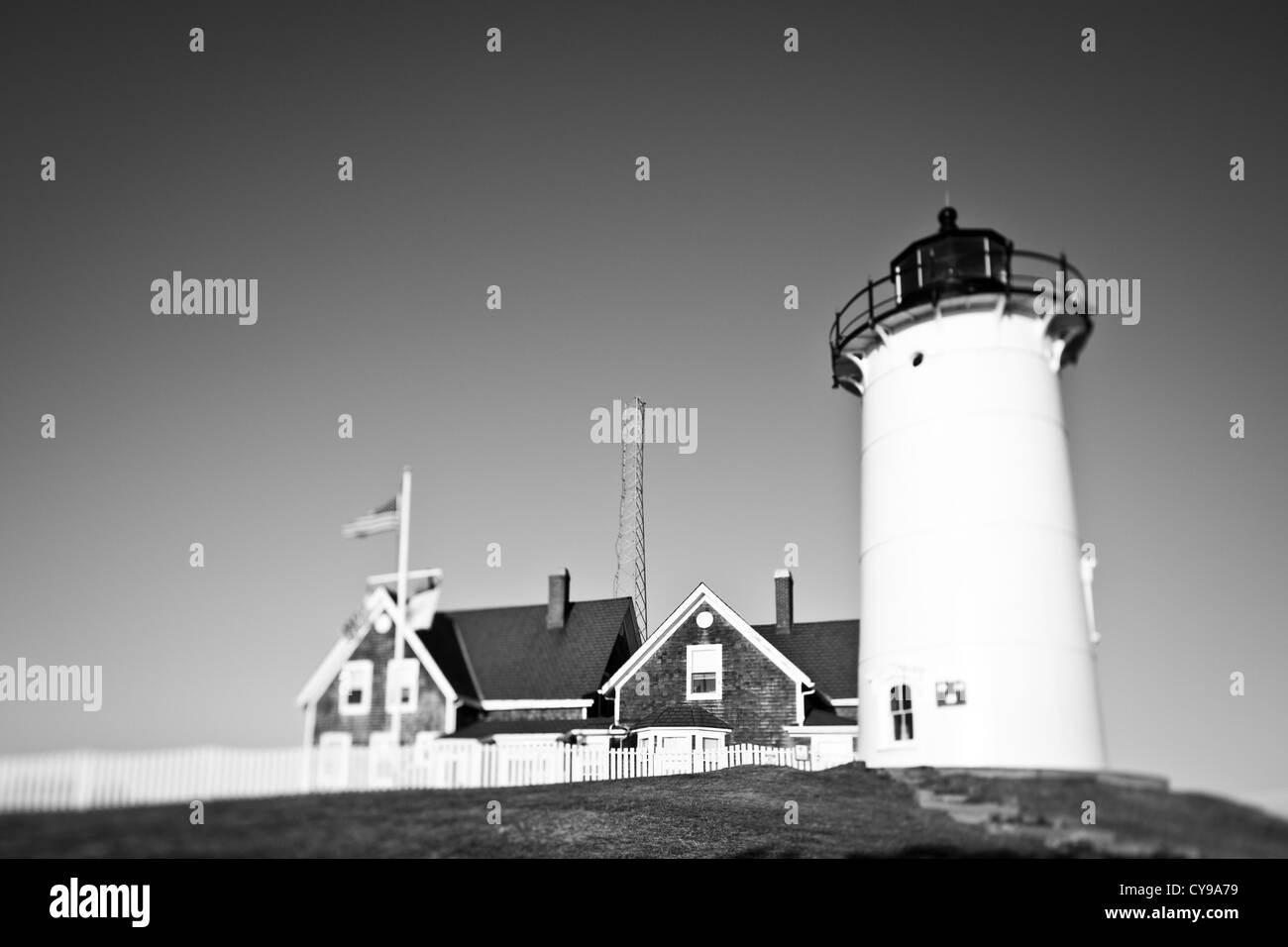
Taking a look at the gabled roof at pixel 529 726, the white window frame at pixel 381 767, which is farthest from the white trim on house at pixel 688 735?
the white window frame at pixel 381 767

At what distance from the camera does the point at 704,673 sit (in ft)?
109

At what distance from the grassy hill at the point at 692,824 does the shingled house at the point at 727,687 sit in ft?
25.3

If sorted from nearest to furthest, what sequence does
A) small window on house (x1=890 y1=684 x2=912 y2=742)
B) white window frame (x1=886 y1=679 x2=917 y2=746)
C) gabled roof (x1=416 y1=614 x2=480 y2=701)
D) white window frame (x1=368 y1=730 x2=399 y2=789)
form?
1. white window frame (x1=368 y1=730 x2=399 y2=789)
2. white window frame (x1=886 y1=679 x2=917 y2=746)
3. small window on house (x1=890 y1=684 x2=912 y2=742)
4. gabled roof (x1=416 y1=614 x2=480 y2=701)

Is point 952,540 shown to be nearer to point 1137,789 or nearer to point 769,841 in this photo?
point 1137,789

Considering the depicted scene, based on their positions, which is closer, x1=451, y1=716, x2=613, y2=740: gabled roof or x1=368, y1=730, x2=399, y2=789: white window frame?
x1=368, y1=730, x2=399, y2=789: white window frame

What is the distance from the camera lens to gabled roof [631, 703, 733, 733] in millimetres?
30969

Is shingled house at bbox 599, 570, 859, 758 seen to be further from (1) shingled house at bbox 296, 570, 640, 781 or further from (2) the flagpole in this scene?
(2) the flagpole

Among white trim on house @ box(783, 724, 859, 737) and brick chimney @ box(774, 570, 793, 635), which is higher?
brick chimney @ box(774, 570, 793, 635)

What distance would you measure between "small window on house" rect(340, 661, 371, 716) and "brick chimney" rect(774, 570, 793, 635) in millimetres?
13662

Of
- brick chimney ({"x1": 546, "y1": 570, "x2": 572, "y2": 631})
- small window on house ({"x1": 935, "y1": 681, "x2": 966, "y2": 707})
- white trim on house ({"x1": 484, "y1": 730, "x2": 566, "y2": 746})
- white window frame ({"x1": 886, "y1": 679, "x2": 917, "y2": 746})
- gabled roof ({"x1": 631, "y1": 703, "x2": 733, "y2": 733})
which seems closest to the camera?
small window on house ({"x1": 935, "y1": 681, "x2": 966, "y2": 707})

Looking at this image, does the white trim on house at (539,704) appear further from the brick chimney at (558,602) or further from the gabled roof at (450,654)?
the brick chimney at (558,602)

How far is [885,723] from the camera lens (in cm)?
2338

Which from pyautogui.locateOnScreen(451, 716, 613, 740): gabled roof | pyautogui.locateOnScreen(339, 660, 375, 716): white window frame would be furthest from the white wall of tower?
pyautogui.locateOnScreen(339, 660, 375, 716): white window frame
